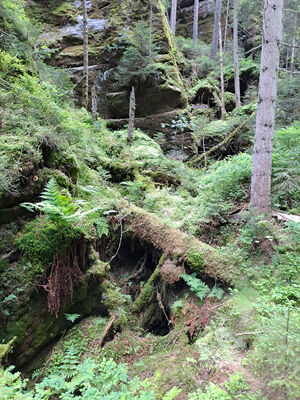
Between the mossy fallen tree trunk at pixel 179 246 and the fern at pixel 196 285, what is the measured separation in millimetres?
204

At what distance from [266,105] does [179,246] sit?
3.51m

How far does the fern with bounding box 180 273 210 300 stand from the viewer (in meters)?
4.07

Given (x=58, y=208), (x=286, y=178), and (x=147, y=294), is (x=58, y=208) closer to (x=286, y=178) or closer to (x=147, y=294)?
(x=147, y=294)

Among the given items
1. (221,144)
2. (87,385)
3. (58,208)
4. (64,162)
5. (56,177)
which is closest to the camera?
(87,385)

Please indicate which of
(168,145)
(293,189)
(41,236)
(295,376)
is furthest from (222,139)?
(295,376)

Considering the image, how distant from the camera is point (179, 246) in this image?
4875 mm

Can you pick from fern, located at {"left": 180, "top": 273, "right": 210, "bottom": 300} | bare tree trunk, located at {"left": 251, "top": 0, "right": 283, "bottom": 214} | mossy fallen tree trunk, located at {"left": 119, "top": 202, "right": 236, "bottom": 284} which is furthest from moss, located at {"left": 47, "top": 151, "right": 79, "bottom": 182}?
bare tree trunk, located at {"left": 251, "top": 0, "right": 283, "bottom": 214}

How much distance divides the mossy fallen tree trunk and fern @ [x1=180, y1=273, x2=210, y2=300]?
204 mm

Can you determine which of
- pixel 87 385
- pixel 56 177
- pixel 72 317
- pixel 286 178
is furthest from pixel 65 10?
pixel 87 385

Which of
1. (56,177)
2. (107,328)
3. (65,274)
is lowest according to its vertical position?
(107,328)

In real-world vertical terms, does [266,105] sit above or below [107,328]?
above

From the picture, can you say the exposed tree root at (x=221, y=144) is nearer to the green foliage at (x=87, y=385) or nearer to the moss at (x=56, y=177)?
the moss at (x=56, y=177)

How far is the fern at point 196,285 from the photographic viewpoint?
4.07 m

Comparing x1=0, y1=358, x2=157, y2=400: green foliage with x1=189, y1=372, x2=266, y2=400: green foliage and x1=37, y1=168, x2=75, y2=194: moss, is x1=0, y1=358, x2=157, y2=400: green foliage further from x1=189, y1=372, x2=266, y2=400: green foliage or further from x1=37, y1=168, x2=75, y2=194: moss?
x1=37, y1=168, x2=75, y2=194: moss
